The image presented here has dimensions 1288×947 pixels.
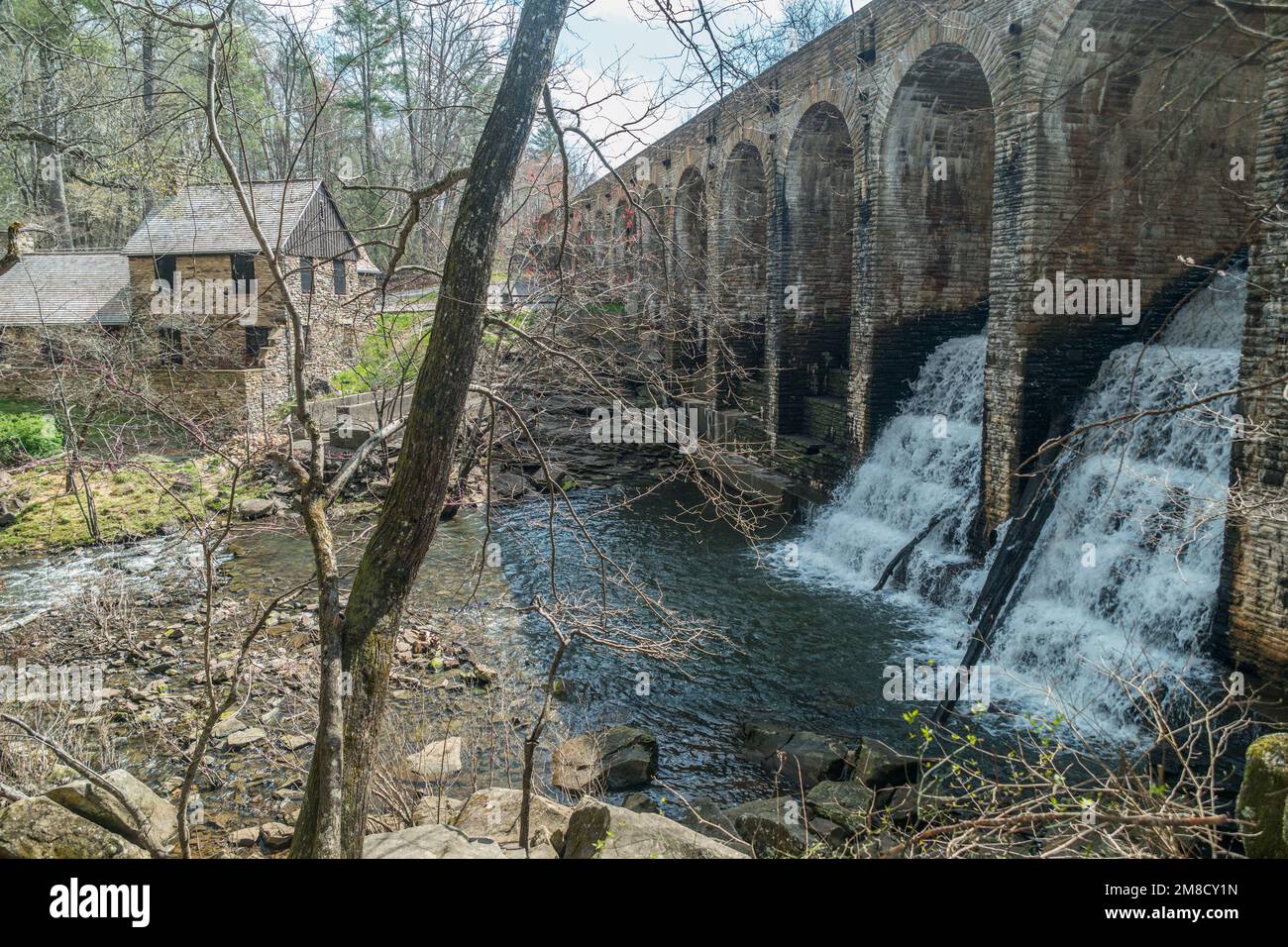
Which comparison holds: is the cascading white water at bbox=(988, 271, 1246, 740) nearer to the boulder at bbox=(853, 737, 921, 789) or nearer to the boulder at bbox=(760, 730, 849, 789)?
the boulder at bbox=(853, 737, 921, 789)

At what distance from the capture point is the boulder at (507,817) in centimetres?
547

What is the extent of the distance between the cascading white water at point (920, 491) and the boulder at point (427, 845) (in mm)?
7148

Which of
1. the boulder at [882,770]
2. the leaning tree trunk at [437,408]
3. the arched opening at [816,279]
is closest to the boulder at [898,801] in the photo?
the boulder at [882,770]

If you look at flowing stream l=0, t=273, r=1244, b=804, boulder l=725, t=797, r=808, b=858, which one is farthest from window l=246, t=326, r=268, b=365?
boulder l=725, t=797, r=808, b=858

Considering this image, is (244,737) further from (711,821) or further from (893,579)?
(893,579)

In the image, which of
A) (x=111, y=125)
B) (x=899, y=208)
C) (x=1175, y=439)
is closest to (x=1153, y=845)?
(x=1175, y=439)

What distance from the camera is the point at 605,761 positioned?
717 cm

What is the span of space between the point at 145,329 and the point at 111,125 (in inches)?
458

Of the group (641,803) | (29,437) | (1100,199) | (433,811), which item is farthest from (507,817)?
(29,437)

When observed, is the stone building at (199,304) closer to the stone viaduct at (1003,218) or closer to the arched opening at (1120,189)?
the stone viaduct at (1003,218)

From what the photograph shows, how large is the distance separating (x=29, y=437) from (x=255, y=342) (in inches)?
206

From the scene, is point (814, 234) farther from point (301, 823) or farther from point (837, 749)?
point (301, 823)

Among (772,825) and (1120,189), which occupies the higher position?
(1120,189)

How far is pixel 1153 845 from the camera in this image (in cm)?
349
